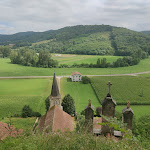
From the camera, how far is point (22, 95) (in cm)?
4109

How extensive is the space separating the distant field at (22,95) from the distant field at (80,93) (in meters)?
5.55

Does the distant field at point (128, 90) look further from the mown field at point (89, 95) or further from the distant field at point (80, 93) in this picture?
the distant field at point (80, 93)

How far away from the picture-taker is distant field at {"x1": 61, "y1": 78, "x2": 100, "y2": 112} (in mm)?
35250

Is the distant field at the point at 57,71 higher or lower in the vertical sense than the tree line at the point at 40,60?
lower

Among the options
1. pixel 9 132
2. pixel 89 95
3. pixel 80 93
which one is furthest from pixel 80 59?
pixel 9 132

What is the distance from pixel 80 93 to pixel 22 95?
1603 cm

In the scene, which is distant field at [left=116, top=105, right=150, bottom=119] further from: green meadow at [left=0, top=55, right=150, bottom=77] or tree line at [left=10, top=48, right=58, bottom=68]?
tree line at [left=10, top=48, right=58, bottom=68]

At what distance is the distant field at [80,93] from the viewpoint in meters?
35.2

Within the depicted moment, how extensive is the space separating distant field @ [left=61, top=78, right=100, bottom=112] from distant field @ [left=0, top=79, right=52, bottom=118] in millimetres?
5547

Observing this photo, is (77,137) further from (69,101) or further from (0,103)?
(0,103)

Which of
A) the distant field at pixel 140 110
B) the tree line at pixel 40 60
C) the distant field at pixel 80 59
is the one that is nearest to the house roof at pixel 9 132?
the distant field at pixel 140 110

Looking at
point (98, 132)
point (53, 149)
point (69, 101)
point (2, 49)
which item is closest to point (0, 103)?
point (69, 101)

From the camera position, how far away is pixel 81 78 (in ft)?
186

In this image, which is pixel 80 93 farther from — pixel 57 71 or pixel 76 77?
pixel 57 71
